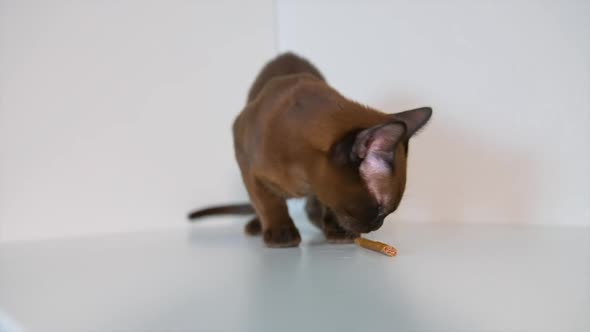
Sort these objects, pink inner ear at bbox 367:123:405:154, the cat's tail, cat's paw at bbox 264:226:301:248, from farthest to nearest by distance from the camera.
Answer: the cat's tail < cat's paw at bbox 264:226:301:248 < pink inner ear at bbox 367:123:405:154

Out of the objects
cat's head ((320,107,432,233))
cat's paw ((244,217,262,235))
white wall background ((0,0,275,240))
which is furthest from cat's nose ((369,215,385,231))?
white wall background ((0,0,275,240))

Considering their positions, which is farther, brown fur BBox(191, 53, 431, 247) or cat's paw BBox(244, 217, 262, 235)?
cat's paw BBox(244, 217, 262, 235)

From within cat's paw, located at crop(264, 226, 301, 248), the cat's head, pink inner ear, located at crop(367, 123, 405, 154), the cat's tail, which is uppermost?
pink inner ear, located at crop(367, 123, 405, 154)

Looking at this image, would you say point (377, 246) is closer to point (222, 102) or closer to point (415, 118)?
point (415, 118)

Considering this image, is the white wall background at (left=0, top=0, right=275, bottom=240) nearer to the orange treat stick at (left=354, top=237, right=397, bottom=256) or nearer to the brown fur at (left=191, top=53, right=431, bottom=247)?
the brown fur at (left=191, top=53, right=431, bottom=247)

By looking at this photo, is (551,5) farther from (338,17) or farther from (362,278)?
(362,278)

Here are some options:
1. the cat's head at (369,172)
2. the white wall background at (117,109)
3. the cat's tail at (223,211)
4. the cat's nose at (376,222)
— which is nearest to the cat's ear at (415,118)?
the cat's head at (369,172)

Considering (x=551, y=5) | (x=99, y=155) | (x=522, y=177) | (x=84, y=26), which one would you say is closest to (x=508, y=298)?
(x=522, y=177)
